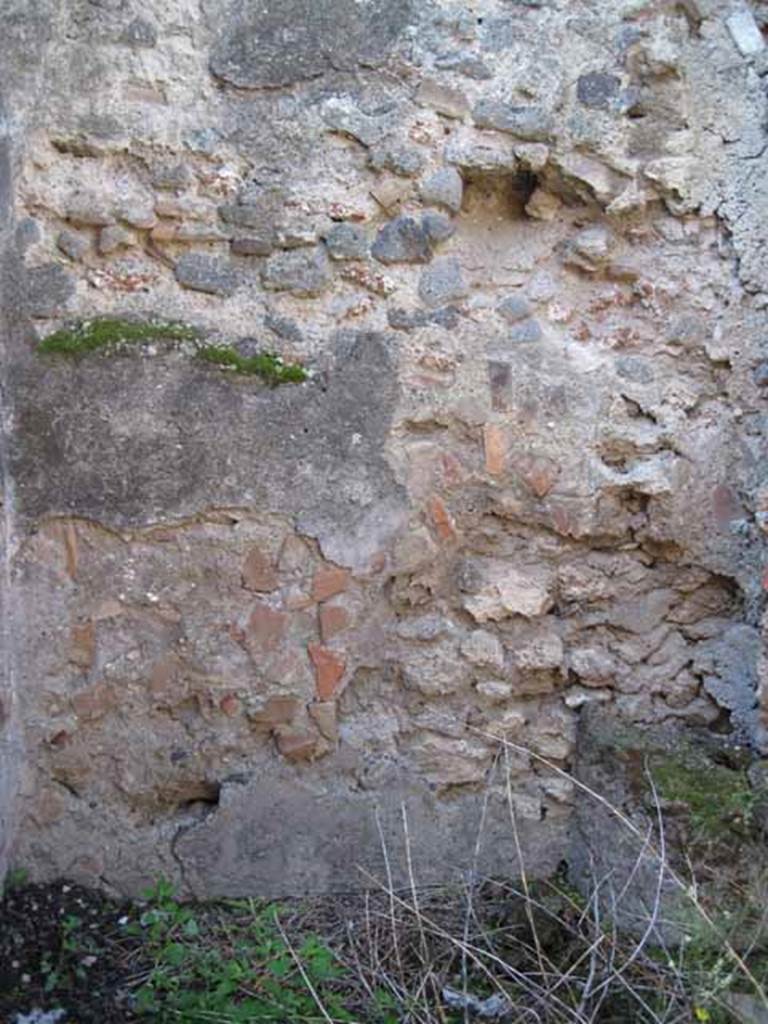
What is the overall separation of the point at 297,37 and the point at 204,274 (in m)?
0.58

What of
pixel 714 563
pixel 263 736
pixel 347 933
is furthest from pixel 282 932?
pixel 714 563

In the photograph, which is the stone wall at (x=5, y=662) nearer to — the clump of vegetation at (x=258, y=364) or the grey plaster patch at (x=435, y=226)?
the clump of vegetation at (x=258, y=364)

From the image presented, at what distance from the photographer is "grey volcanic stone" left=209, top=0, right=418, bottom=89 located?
112 inches

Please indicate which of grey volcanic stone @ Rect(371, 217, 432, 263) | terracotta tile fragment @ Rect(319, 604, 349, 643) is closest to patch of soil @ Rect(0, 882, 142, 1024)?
terracotta tile fragment @ Rect(319, 604, 349, 643)

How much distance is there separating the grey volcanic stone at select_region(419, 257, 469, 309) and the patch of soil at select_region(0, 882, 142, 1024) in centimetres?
161

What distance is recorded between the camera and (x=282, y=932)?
9.21ft

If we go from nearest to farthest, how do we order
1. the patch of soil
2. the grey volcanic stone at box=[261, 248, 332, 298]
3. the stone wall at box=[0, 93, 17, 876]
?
the patch of soil, the stone wall at box=[0, 93, 17, 876], the grey volcanic stone at box=[261, 248, 332, 298]

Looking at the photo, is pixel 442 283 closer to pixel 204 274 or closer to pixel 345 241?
pixel 345 241

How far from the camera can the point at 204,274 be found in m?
2.87

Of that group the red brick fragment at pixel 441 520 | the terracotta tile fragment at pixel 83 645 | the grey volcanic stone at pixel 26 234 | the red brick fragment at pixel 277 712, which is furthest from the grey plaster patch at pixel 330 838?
the grey volcanic stone at pixel 26 234

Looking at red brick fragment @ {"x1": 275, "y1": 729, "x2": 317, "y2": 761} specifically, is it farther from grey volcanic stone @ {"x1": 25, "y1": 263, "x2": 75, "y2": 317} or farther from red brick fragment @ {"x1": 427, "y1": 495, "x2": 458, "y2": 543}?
grey volcanic stone @ {"x1": 25, "y1": 263, "x2": 75, "y2": 317}

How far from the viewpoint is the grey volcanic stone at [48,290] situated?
281 cm

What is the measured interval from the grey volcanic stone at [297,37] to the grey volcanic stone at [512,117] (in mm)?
256

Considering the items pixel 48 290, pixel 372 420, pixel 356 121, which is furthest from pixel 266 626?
pixel 356 121
